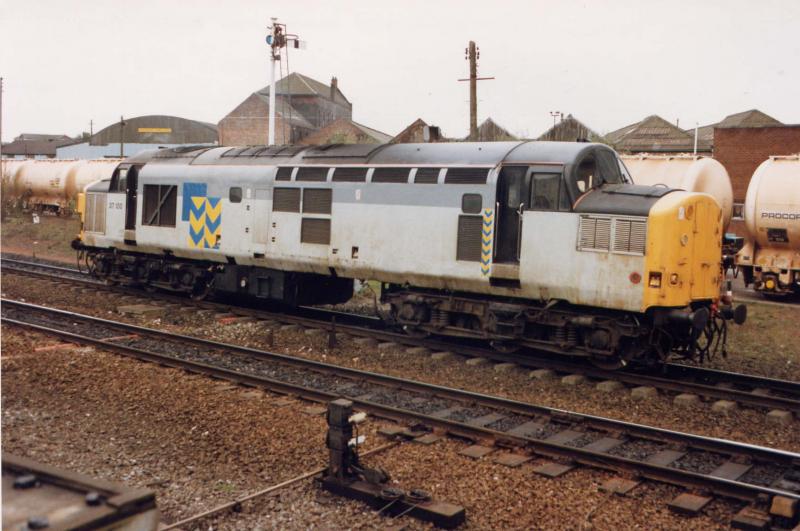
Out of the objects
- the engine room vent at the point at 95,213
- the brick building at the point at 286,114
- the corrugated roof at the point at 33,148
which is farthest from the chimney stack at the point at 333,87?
the engine room vent at the point at 95,213

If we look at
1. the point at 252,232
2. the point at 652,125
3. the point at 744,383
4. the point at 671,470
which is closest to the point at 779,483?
the point at 671,470

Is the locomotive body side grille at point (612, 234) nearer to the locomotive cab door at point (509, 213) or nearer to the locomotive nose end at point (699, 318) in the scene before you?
the locomotive cab door at point (509, 213)

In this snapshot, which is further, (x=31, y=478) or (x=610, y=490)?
(x=610, y=490)

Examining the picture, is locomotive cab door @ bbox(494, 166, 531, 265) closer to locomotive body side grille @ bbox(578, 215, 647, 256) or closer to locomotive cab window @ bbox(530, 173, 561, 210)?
locomotive cab window @ bbox(530, 173, 561, 210)

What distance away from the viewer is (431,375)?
39.8 ft

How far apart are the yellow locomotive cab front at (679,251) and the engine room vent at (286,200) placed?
7179 millimetres

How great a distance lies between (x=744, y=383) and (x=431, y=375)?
4.95 meters

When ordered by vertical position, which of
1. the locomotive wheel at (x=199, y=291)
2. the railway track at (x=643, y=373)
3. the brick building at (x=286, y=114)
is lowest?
the railway track at (x=643, y=373)

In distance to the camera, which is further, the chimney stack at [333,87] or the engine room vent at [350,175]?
the chimney stack at [333,87]

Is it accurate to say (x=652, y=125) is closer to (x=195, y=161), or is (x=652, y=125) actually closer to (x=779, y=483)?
(x=195, y=161)

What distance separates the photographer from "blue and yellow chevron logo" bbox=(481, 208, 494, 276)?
12.3 m

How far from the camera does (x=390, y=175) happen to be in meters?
13.6

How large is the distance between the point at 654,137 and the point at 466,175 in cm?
4930

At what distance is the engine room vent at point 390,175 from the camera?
1345 cm
